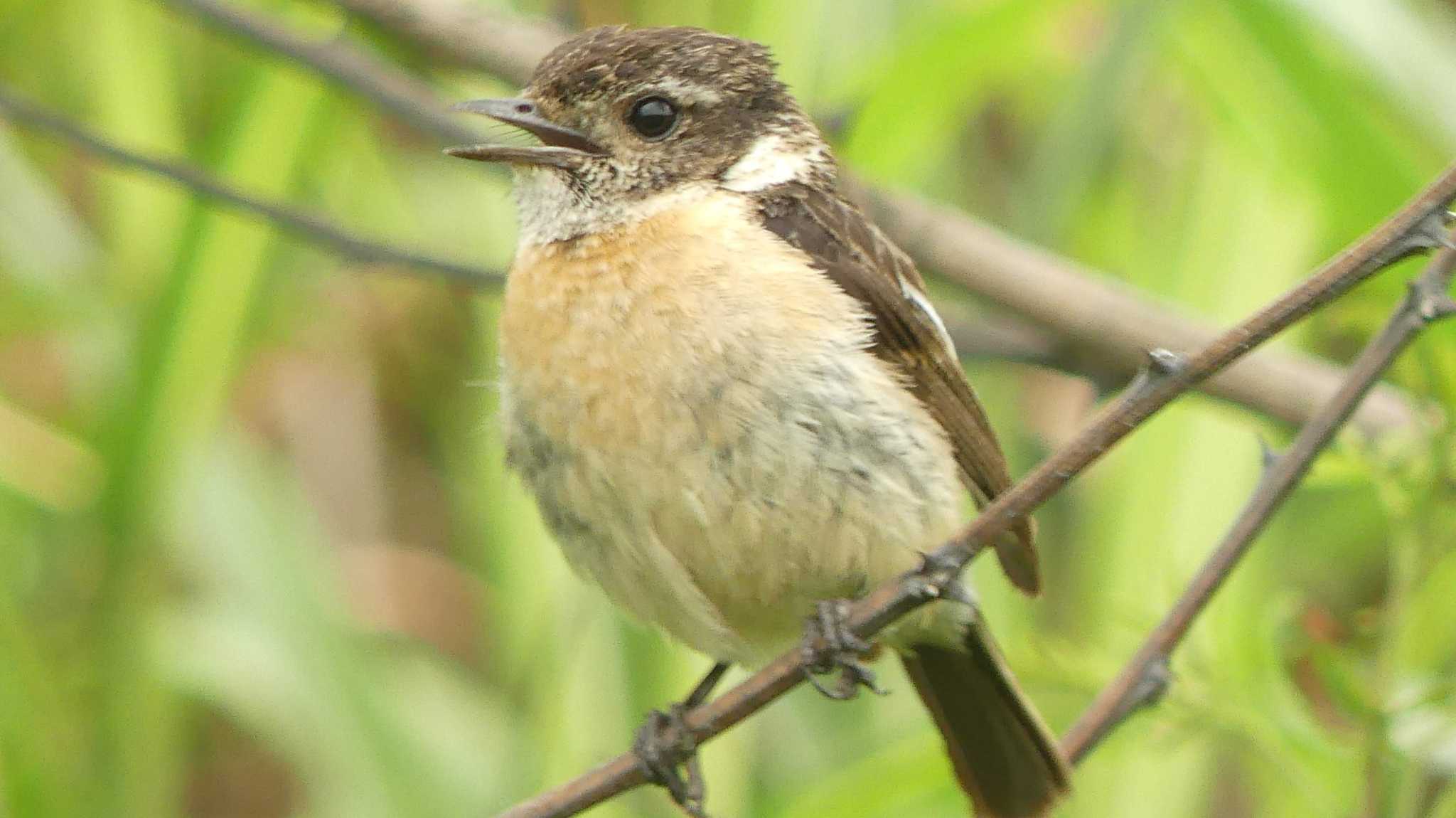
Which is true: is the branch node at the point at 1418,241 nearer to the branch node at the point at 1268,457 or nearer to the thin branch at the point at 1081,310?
the branch node at the point at 1268,457

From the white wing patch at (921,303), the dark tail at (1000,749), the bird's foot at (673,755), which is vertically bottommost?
the bird's foot at (673,755)

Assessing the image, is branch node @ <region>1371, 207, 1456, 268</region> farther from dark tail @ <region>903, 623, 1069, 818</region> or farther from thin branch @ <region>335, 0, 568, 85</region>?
thin branch @ <region>335, 0, 568, 85</region>

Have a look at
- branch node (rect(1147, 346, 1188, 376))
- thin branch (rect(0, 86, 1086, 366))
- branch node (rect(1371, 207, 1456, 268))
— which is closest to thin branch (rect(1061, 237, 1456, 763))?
branch node (rect(1371, 207, 1456, 268))

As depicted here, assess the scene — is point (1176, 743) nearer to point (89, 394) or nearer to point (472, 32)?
point (472, 32)

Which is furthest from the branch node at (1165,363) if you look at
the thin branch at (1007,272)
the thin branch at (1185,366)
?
the thin branch at (1007,272)

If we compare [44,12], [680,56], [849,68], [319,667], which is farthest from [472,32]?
[44,12]

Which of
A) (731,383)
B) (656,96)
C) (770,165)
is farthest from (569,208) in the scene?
(731,383)
